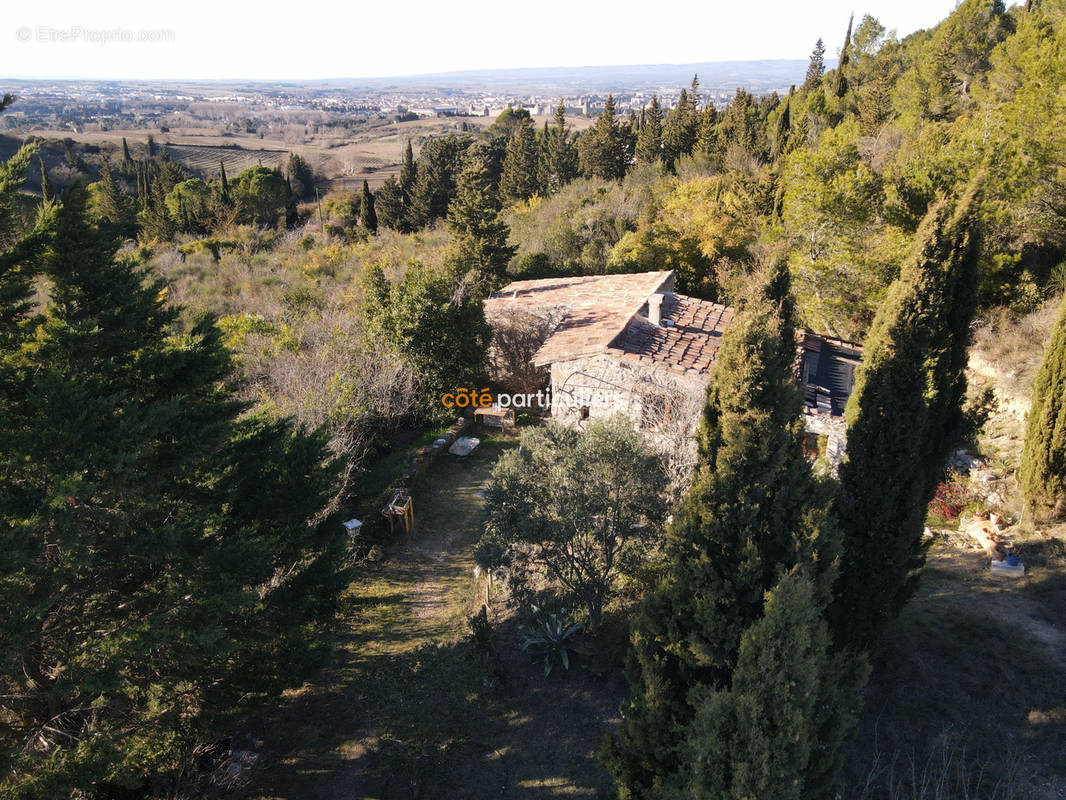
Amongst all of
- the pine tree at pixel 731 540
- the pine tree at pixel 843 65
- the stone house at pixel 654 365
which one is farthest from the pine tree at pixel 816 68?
the pine tree at pixel 731 540

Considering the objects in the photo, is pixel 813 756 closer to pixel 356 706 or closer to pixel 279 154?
pixel 356 706

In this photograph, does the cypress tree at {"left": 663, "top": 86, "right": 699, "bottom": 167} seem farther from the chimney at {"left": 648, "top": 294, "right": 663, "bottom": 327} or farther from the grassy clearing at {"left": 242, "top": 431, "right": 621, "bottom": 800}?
the grassy clearing at {"left": 242, "top": 431, "right": 621, "bottom": 800}

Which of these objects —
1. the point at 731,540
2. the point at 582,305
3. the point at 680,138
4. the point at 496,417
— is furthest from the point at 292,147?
the point at 731,540

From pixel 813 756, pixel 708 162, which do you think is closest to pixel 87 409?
pixel 813 756

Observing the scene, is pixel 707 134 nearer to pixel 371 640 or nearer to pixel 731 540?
pixel 371 640

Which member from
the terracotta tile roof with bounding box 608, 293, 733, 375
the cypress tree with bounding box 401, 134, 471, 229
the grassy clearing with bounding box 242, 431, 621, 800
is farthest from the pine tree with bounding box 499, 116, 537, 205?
the grassy clearing with bounding box 242, 431, 621, 800
